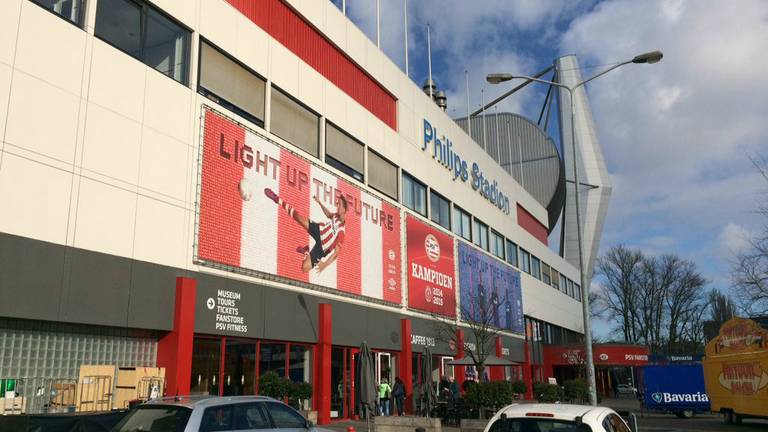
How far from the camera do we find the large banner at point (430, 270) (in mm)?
30031

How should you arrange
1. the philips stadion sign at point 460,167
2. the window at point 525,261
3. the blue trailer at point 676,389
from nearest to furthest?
1. the blue trailer at point 676,389
2. the philips stadion sign at point 460,167
3. the window at point 525,261

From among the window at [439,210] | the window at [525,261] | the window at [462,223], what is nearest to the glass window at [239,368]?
the window at [439,210]

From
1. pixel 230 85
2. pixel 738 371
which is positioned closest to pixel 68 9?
pixel 230 85

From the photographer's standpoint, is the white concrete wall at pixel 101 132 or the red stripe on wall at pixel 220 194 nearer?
the white concrete wall at pixel 101 132

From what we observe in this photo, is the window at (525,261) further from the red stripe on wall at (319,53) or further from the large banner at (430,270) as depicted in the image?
the red stripe on wall at (319,53)

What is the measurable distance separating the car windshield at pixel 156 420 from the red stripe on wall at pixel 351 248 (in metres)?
15.4

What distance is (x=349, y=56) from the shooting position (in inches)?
1059

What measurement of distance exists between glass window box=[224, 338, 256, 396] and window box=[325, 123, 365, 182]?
27.2 feet

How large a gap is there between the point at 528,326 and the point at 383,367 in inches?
940

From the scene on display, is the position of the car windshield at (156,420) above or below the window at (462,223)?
below

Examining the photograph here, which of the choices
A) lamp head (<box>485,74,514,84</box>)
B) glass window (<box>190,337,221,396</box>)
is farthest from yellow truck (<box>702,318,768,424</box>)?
glass window (<box>190,337,221,396</box>)

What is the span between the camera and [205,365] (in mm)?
17234

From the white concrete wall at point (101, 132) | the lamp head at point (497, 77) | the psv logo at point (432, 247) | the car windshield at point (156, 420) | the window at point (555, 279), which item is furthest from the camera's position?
the window at point (555, 279)

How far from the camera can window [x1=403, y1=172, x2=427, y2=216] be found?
101 ft
